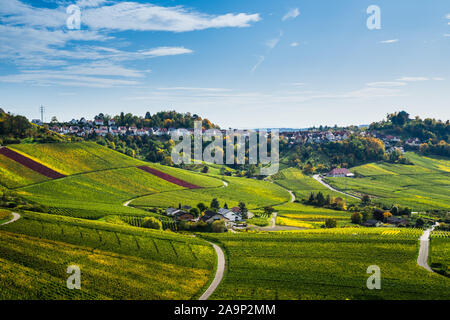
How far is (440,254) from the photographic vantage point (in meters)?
42.8

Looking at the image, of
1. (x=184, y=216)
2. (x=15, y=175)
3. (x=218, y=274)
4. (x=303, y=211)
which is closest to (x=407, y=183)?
(x=303, y=211)

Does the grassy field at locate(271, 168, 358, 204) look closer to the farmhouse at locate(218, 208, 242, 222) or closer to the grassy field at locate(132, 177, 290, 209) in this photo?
the grassy field at locate(132, 177, 290, 209)

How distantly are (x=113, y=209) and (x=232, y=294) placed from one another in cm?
3762

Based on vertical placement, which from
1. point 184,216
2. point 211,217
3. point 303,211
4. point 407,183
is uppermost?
point 211,217

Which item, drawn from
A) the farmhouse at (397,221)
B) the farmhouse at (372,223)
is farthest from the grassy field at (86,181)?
the farmhouse at (397,221)

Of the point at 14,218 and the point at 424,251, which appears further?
the point at 14,218

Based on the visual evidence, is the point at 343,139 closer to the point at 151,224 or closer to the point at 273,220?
the point at 273,220

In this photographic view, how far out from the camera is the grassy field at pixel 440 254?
3836 cm

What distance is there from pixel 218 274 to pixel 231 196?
50966 mm

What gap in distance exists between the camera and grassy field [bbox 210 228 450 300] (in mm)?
32906

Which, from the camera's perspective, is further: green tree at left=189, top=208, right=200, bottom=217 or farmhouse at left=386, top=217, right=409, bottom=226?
farmhouse at left=386, top=217, right=409, bottom=226

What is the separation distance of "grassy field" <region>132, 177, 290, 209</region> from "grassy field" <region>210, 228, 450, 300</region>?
2709 cm

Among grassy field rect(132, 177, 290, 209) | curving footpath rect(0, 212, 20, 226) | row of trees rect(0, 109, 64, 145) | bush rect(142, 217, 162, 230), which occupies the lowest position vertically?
grassy field rect(132, 177, 290, 209)

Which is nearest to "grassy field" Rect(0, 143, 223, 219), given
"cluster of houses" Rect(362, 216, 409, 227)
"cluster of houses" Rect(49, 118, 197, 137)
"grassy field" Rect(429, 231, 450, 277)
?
"cluster of houses" Rect(362, 216, 409, 227)
